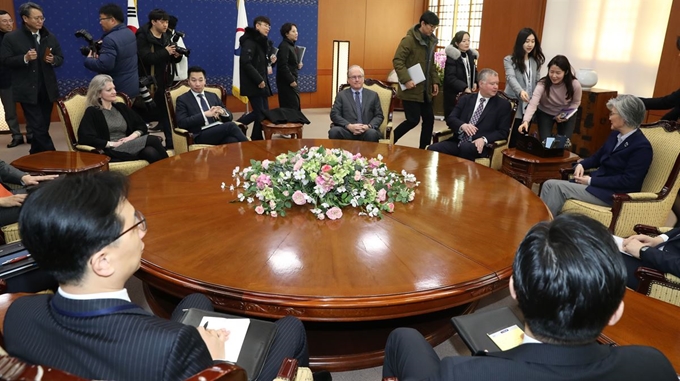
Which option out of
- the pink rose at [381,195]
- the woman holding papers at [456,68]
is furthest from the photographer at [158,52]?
the pink rose at [381,195]

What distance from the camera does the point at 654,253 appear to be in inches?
83.7

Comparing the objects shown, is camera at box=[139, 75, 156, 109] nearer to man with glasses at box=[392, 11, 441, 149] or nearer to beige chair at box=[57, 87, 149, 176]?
beige chair at box=[57, 87, 149, 176]

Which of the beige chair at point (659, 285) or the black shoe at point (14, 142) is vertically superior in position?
the beige chair at point (659, 285)

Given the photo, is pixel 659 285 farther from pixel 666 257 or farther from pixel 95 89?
pixel 95 89

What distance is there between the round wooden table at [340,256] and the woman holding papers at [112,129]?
1.20 m

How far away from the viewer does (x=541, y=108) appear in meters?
4.87

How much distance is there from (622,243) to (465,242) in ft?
2.71

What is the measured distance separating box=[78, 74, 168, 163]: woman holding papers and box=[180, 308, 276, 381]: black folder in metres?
2.82

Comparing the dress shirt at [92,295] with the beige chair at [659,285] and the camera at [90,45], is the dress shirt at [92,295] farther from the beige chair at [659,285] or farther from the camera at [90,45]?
the camera at [90,45]

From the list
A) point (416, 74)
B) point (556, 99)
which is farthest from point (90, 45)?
point (556, 99)

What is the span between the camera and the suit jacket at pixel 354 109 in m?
4.91

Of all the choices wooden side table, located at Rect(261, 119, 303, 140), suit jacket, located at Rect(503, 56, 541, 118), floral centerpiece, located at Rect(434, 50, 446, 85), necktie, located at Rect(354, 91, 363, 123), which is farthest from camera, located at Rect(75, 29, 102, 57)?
floral centerpiece, located at Rect(434, 50, 446, 85)

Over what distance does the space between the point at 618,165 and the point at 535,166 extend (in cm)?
70

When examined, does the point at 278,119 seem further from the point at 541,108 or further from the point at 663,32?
the point at 663,32
